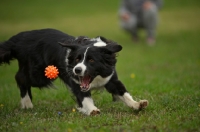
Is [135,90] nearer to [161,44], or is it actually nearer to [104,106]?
[104,106]

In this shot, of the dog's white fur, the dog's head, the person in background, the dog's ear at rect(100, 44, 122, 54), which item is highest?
the dog's ear at rect(100, 44, 122, 54)

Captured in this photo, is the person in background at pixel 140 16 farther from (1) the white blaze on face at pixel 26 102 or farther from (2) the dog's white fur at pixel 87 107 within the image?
(2) the dog's white fur at pixel 87 107

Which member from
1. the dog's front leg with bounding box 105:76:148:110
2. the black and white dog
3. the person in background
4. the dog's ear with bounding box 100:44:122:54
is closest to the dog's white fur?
the black and white dog

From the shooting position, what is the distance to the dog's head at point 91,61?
17.2 feet

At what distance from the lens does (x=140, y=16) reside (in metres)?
14.9

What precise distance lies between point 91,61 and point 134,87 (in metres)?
2.51

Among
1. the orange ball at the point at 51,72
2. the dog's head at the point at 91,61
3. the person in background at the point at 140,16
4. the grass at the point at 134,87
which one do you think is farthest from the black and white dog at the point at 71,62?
the person in background at the point at 140,16

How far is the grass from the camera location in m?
4.80

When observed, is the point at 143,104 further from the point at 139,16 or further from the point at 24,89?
the point at 139,16

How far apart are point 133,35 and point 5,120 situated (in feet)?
35.1

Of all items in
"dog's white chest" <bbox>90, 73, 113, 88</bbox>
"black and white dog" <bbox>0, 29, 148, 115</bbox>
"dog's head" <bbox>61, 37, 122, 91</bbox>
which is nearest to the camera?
"dog's head" <bbox>61, 37, 122, 91</bbox>

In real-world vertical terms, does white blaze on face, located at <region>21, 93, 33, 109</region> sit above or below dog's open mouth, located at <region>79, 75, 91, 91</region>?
below

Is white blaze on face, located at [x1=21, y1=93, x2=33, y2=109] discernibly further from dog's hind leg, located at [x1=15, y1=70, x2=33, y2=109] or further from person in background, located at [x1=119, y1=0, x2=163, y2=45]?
person in background, located at [x1=119, y1=0, x2=163, y2=45]

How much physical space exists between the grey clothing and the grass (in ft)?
2.19
